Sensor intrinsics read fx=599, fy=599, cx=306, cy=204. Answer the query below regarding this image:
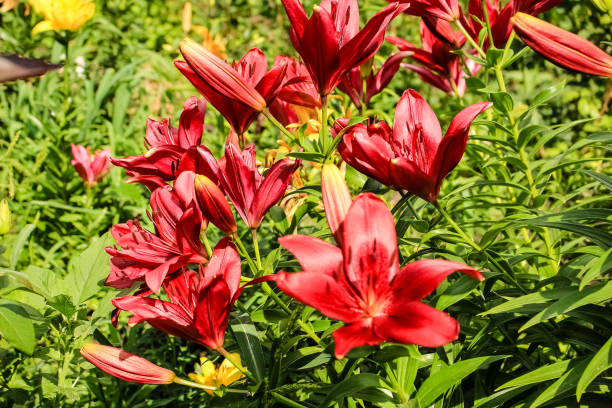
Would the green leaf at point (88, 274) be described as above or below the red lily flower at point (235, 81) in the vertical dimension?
below

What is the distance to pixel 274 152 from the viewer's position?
1.30 meters

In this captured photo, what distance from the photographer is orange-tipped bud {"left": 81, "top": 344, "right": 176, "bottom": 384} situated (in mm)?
853

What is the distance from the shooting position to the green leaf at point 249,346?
3.01 feet

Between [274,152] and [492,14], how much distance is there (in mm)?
532

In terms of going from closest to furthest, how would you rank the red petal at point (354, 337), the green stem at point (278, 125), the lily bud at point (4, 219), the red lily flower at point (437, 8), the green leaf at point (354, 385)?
the red petal at point (354, 337) < the green leaf at point (354, 385) < the green stem at point (278, 125) < the red lily flower at point (437, 8) < the lily bud at point (4, 219)

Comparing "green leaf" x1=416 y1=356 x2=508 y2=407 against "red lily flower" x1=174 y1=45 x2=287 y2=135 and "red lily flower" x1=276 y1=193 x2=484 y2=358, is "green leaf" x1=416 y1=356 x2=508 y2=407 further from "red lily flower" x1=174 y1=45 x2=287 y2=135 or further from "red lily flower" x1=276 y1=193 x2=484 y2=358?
"red lily flower" x1=174 y1=45 x2=287 y2=135

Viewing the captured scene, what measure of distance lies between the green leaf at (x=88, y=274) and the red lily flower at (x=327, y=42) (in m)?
0.54

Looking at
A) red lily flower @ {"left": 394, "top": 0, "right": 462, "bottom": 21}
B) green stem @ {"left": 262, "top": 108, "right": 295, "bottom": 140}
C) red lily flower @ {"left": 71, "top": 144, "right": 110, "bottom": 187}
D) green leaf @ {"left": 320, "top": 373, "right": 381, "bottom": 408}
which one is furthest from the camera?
red lily flower @ {"left": 71, "top": 144, "right": 110, "bottom": 187}

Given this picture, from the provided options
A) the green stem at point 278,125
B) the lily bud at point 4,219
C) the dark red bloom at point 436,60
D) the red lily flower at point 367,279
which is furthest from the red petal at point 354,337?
the lily bud at point 4,219

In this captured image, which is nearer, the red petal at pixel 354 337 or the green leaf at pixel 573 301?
the red petal at pixel 354 337

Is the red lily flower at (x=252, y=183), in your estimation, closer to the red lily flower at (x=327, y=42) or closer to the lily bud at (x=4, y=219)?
the red lily flower at (x=327, y=42)

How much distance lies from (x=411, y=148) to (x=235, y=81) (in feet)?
0.89

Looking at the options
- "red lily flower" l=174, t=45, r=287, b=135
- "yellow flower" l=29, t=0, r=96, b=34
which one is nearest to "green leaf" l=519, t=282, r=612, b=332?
"red lily flower" l=174, t=45, r=287, b=135

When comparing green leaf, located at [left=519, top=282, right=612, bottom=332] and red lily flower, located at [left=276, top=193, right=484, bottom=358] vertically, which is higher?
red lily flower, located at [left=276, top=193, right=484, bottom=358]
